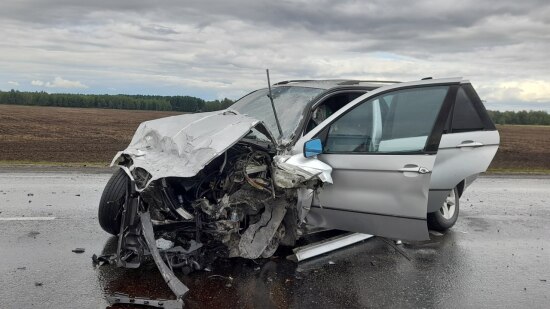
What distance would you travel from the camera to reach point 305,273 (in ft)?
16.2

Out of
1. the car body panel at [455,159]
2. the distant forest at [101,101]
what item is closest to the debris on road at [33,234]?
the car body panel at [455,159]

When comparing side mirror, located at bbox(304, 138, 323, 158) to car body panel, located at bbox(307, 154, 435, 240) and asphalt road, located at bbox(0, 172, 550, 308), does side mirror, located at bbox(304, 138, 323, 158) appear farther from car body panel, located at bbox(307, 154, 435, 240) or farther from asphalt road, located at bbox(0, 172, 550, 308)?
asphalt road, located at bbox(0, 172, 550, 308)

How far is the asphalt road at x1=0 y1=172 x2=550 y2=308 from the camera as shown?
4.30 metres

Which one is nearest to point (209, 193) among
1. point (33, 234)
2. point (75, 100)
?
point (33, 234)

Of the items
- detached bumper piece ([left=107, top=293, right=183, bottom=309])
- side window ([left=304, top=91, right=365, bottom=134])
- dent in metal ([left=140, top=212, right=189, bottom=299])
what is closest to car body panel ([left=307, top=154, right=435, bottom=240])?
side window ([left=304, top=91, right=365, bottom=134])

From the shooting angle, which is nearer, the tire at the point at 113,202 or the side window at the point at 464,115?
the tire at the point at 113,202

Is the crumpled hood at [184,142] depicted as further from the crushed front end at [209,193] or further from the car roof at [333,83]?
the car roof at [333,83]

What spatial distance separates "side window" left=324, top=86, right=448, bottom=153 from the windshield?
535 mm

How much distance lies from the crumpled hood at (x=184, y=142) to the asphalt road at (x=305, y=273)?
102cm

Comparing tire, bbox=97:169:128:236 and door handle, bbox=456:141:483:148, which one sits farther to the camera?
door handle, bbox=456:141:483:148

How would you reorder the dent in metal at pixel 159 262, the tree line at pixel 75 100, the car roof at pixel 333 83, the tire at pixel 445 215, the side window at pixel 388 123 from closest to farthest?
1. the dent in metal at pixel 159 262
2. the side window at pixel 388 123
3. the car roof at pixel 333 83
4. the tire at pixel 445 215
5. the tree line at pixel 75 100

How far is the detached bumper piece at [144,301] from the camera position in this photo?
3.97 metres

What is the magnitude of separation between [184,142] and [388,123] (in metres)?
2.08

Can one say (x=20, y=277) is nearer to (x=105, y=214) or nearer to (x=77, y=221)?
(x=105, y=214)
